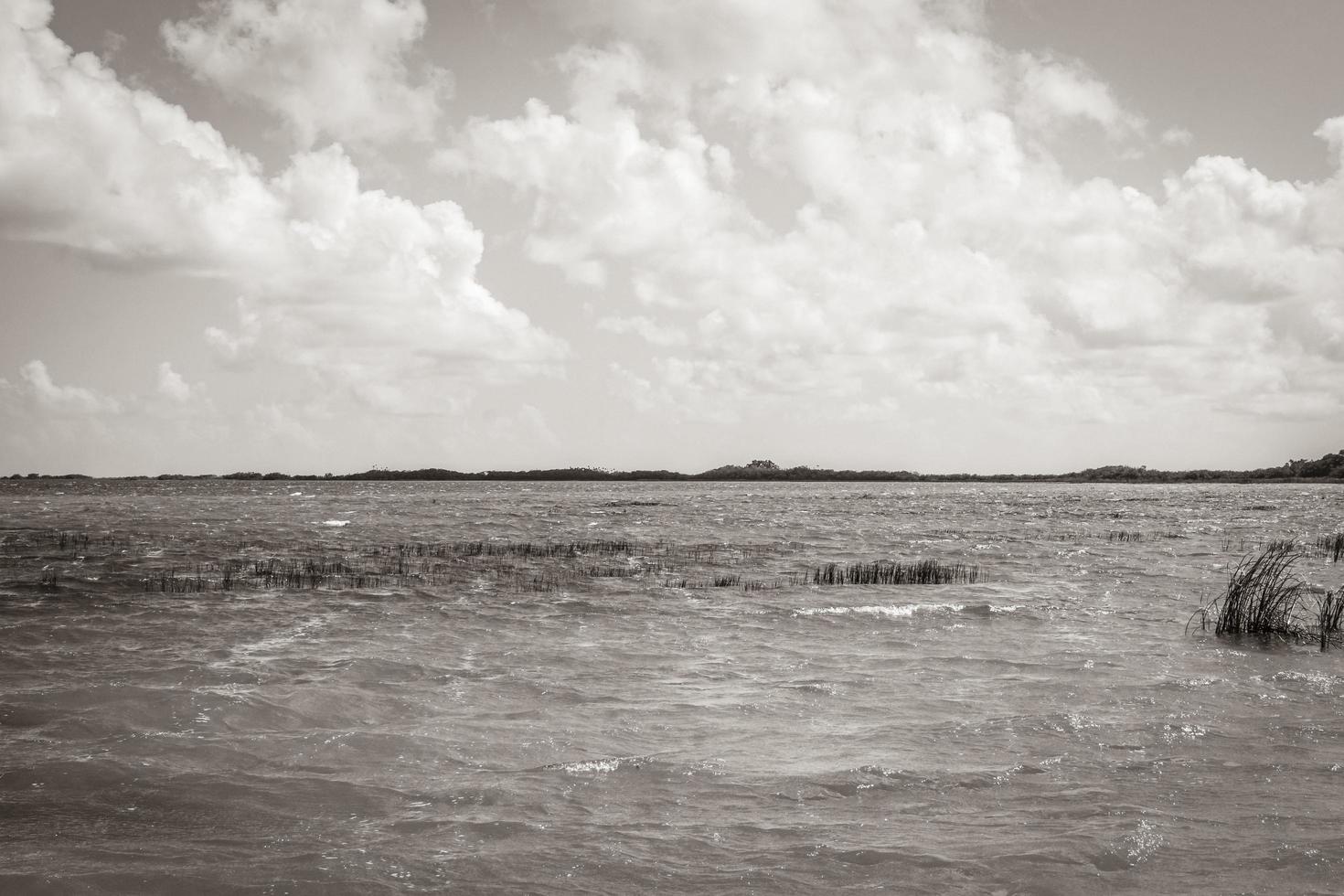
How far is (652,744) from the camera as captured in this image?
10.7 m

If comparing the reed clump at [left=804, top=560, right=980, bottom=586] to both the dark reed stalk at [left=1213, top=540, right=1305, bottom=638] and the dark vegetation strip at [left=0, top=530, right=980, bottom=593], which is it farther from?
the dark reed stalk at [left=1213, top=540, right=1305, bottom=638]

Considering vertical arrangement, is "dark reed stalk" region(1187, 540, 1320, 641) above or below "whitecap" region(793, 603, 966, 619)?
above

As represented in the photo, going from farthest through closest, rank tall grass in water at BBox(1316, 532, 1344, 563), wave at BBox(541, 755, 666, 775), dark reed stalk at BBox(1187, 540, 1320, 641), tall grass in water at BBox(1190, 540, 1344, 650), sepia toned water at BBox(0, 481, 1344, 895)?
tall grass in water at BBox(1316, 532, 1344, 563) < dark reed stalk at BBox(1187, 540, 1320, 641) < tall grass in water at BBox(1190, 540, 1344, 650) < wave at BBox(541, 755, 666, 775) < sepia toned water at BBox(0, 481, 1344, 895)

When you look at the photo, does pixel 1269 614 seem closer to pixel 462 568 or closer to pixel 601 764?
pixel 601 764

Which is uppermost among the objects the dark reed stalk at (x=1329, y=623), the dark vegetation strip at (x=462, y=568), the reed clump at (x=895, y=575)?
the dark reed stalk at (x=1329, y=623)

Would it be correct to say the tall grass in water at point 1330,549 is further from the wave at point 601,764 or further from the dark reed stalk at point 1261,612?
the wave at point 601,764

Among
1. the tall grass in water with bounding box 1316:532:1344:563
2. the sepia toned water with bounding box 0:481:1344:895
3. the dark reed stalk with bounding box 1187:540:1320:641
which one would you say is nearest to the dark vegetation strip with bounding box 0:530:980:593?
the sepia toned water with bounding box 0:481:1344:895

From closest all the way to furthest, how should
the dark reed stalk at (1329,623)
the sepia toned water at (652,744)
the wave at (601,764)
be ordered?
the sepia toned water at (652,744), the wave at (601,764), the dark reed stalk at (1329,623)

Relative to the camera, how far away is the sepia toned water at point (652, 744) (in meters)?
7.31

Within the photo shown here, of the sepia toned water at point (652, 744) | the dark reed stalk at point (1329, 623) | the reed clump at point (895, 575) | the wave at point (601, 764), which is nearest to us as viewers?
the sepia toned water at point (652, 744)

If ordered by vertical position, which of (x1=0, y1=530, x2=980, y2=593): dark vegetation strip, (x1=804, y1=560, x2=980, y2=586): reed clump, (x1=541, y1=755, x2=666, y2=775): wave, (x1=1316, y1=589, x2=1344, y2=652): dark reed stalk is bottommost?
(x1=0, y1=530, x2=980, y2=593): dark vegetation strip

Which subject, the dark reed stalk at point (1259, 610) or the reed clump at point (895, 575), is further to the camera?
the reed clump at point (895, 575)

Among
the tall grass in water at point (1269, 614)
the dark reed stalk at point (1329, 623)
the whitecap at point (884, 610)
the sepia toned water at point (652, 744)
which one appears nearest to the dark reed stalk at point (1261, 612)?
the tall grass in water at point (1269, 614)

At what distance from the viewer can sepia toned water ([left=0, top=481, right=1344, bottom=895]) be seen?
7.31 meters
